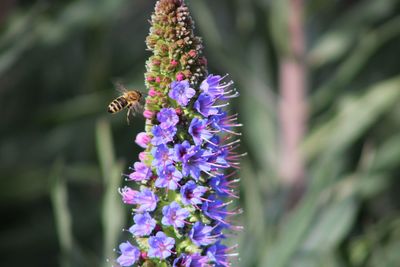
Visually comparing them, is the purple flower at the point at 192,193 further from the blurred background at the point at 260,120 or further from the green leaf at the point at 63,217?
the blurred background at the point at 260,120

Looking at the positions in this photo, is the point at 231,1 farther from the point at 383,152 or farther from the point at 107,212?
the point at 107,212

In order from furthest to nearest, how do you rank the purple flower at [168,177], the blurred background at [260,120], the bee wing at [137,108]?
the blurred background at [260,120], the bee wing at [137,108], the purple flower at [168,177]

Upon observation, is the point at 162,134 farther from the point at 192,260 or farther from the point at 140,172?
the point at 192,260

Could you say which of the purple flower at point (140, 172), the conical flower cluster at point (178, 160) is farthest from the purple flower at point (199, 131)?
the purple flower at point (140, 172)

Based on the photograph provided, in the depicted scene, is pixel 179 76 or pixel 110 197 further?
pixel 110 197

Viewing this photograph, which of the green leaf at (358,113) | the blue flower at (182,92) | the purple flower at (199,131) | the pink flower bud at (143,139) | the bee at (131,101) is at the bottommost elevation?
the purple flower at (199,131)

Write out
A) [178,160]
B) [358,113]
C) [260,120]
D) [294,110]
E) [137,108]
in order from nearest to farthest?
[178,160] < [137,108] < [358,113] < [294,110] < [260,120]

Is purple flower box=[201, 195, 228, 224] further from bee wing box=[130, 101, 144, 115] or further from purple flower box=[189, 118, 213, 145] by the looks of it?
bee wing box=[130, 101, 144, 115]

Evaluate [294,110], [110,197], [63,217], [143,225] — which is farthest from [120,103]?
[294,110]
